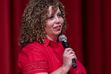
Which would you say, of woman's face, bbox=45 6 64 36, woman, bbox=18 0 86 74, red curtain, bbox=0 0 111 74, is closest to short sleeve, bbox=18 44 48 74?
A: woman, bbox=18 0 86 74

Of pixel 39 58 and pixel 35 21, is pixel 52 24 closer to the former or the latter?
pixel 35 21

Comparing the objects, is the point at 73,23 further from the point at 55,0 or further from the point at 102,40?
the point at 55,0

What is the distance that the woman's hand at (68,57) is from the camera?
1396 mm

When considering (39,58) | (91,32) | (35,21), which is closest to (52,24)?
(35,21)

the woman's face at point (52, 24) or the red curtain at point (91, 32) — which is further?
the red curtain at point (91, 32)

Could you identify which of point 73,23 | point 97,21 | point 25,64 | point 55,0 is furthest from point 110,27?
point 25,64

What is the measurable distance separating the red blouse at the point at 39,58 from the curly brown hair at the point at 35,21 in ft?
0.16

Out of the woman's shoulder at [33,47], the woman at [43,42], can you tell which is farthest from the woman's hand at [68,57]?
the woman's shoulder at [33,47]

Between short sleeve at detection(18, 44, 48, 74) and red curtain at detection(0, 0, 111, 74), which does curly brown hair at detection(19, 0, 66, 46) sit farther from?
red curtain at detection(0, 0, 111, 74)

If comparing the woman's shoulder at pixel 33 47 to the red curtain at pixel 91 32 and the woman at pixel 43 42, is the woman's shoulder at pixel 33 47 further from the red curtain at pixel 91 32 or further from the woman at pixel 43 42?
the red curtain at pixel 91 32

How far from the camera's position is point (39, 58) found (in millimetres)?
1404

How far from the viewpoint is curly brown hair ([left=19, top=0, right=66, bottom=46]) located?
4.92 ft

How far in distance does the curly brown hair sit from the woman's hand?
5.3 inches

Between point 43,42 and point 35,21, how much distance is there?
0.10 metres
